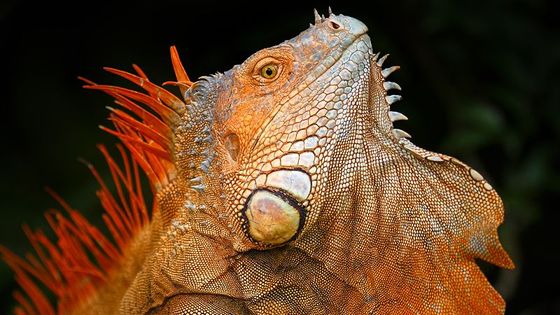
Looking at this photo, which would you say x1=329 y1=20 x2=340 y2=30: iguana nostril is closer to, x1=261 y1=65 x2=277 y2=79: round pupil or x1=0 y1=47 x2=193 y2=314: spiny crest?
x1=261 y1=65 x2=277 y2=79: round pupil

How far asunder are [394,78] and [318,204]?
144 inches

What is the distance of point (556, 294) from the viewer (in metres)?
6.35

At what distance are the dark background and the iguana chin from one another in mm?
3018

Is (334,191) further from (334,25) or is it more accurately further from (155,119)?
(155,119)

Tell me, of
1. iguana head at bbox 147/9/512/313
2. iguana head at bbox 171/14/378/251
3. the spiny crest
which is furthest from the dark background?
iguana head at bbox 171/14/378/251

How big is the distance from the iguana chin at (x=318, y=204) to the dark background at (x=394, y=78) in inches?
119

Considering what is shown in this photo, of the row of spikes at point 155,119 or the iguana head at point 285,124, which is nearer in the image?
the iguana head at point 285,124

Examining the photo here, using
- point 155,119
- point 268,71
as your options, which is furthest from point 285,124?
point 155,119

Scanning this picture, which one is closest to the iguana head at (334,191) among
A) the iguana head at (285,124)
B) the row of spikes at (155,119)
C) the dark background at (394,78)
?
the iguana head at (285,124)

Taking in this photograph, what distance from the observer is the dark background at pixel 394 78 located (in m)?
5.72

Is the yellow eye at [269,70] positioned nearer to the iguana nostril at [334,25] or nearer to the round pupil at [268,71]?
the round pupil at [268,71]

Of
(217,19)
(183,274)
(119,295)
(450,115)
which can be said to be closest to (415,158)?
(183,274)

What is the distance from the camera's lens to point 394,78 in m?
5.89

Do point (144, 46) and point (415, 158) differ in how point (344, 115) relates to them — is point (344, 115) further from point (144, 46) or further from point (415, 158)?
point (144, 46)
